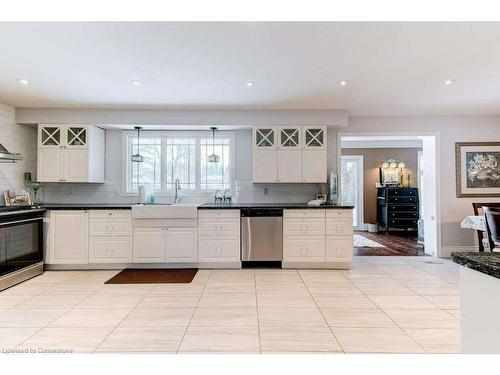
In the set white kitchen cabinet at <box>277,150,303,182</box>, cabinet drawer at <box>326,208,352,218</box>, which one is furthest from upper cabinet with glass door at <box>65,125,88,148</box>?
cabinet drawer at <box>326,208,352,218</box>

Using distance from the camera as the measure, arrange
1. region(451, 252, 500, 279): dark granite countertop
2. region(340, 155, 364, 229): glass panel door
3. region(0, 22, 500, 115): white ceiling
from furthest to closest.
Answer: region(340, 155, 364, 229): glass panel door
region(0, 22, 500, 115): white ceiling
region(451, 252, 500, 279): dark granite countertop

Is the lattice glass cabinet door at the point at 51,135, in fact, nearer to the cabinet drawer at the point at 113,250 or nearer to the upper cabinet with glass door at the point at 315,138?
the cabinet drawer at the point at 113,250

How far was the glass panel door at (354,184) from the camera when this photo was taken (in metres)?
8.54

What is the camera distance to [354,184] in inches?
341

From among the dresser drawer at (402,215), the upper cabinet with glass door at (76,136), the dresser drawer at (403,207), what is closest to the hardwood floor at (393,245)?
the dresser drawer at (402,215)

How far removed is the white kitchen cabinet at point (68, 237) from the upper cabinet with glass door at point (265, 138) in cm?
267

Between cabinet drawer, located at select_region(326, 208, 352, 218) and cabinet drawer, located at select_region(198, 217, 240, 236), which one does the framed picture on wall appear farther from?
cabinet drawer, located at select_region(198, 217, 240, 236)

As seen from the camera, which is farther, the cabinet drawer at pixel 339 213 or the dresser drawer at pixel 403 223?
the dresser drawer at pixel 403 223

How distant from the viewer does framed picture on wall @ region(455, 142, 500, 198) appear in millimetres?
5020

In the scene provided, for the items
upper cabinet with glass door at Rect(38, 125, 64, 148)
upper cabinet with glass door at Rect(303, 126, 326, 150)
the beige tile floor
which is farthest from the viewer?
upper cabinet with glass door at Rect(303, 126, 326, 150)

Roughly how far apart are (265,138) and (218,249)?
179cm

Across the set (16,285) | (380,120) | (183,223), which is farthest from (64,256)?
(380,120)

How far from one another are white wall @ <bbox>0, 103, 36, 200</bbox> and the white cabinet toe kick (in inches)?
34.5
